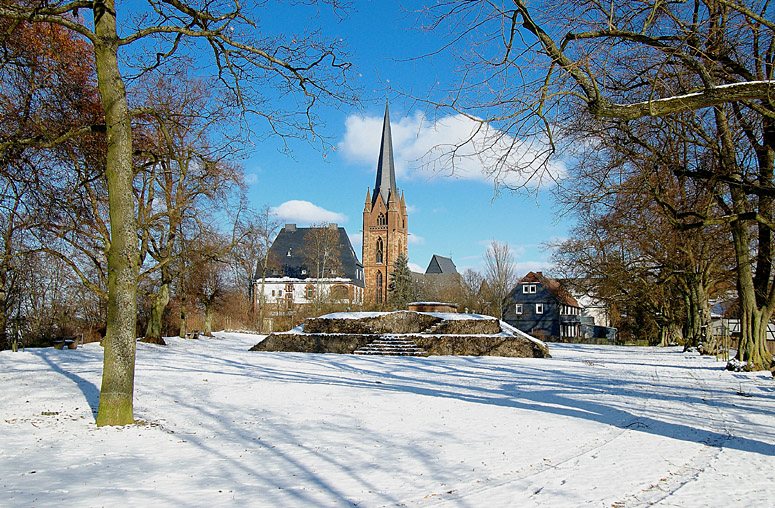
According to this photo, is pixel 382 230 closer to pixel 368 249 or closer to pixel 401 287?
pixel 368 249

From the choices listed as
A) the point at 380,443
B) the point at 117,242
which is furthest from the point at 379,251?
the point at 380,443

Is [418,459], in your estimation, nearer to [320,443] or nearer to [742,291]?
[320,443]

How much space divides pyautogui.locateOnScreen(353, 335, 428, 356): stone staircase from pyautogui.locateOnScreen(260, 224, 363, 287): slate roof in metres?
51.7

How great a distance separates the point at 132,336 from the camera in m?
8.52

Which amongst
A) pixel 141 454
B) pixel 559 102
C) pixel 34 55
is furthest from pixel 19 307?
pixel 559 102

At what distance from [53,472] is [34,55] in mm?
7866

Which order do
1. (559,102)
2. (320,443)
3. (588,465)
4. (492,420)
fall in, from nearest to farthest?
(588,465)
(320,443)
(559,102)
(492,420)

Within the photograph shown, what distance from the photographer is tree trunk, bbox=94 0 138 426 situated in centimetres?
820

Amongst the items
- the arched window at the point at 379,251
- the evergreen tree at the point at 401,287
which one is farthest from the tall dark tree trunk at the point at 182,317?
the arched window at the point at 379,251

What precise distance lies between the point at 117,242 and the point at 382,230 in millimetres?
81426

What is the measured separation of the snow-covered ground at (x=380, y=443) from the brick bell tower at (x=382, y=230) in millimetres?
74547

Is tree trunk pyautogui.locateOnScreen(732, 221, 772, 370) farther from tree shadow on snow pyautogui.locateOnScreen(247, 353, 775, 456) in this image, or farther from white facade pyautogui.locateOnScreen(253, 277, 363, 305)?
white facade pyautogui.locateOnScreen(253, 277, 363, 305)

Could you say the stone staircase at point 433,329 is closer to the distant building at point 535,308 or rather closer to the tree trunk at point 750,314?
the tree trunk at point 750,314

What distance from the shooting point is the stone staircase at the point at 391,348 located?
83.1 feet
